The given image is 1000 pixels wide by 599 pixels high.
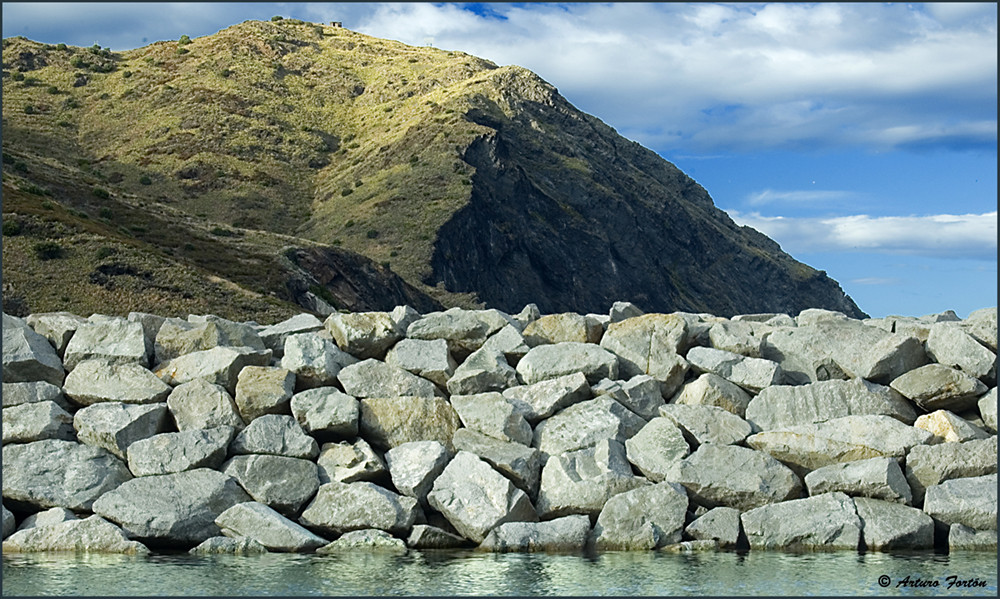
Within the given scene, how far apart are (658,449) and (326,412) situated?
17.3 ft

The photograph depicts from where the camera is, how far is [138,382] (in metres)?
16.5

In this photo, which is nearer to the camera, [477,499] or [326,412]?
[477,499]

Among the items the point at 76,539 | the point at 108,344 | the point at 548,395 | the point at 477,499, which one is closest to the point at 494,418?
the point at 548,395

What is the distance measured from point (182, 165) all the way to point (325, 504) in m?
102

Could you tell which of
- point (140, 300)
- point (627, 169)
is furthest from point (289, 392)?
point (627, 169)

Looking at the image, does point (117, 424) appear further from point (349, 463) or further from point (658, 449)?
point (658, 449)

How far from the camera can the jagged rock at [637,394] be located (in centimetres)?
1655

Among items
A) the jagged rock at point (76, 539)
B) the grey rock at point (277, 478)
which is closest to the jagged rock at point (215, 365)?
the grey rock at point (277, 478)

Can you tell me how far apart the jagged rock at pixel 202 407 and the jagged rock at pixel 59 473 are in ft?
3.86

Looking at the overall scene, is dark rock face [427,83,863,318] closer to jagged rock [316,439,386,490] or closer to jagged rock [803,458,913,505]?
jagged rock [316,439,386,490]

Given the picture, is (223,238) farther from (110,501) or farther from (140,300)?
(110,501)

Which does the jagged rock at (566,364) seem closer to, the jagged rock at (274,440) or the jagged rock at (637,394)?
the jagged rock at (637,394)

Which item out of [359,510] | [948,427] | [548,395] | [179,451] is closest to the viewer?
[359,510]

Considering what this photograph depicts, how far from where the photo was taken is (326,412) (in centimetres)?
1595
